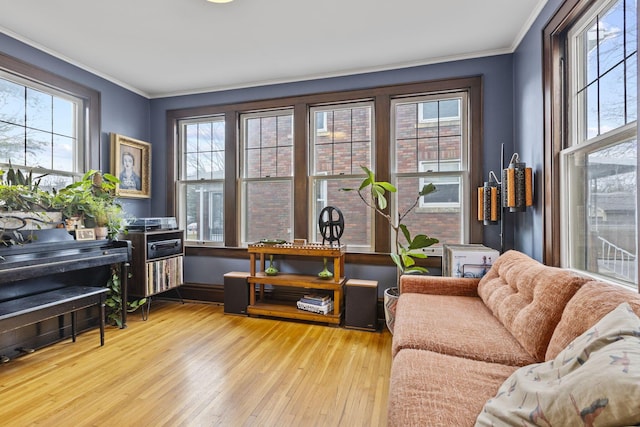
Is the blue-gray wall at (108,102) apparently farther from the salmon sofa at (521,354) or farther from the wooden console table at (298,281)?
the salmon sofa at (521,354)

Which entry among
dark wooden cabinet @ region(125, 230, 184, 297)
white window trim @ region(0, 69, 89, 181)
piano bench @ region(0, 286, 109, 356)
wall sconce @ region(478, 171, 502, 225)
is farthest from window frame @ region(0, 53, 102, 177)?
wall sconce @ region(478, 171, 502, 225)

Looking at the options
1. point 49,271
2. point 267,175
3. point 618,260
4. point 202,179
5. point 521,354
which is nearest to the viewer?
point 521,354

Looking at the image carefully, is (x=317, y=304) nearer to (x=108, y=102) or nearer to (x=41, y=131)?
(x=41, y=131)

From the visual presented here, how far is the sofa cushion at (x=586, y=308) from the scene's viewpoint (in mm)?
1179

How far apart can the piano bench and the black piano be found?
152mm

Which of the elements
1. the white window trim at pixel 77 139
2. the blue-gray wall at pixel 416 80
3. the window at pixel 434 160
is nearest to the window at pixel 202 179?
the blue-gray wall at pixel 416 80

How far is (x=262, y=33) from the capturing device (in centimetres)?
282

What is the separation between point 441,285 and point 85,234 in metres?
3.21

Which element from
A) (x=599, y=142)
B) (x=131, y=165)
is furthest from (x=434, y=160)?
(x=131, y=165)

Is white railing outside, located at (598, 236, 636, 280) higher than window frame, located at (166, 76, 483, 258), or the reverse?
window frame, located at (166, 76, 483, 258)

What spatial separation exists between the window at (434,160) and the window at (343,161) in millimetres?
357

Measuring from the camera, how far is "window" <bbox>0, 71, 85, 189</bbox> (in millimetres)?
2893

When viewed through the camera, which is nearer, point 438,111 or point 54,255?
point 54,255

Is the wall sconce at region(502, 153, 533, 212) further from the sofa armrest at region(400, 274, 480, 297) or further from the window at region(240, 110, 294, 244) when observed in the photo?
the window at region(240, 110, 294, 244)
